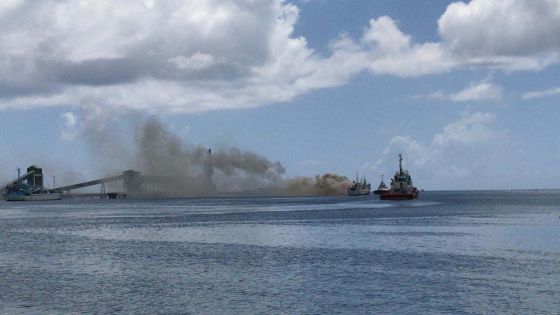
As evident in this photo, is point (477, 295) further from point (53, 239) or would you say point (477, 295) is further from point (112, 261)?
point (53, 239)

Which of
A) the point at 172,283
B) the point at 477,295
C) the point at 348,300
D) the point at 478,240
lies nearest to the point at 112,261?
the point at 172,283

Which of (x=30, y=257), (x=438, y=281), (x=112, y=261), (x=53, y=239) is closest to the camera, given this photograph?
(x=438, y=281)

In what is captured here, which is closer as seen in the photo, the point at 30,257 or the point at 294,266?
the point at 294,266

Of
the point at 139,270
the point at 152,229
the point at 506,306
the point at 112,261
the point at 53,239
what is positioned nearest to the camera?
the point at 506,306

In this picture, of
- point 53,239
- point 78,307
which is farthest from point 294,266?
point 53,239

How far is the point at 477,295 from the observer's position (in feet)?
142

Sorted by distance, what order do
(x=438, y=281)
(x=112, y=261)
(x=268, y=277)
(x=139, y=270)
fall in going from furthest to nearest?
(x=112, y=261) → (x=139, y=270) → (x=268, y=277) → (x=438, y=281)

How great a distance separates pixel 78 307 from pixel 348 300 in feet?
58.0

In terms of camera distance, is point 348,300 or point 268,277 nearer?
point 348,300

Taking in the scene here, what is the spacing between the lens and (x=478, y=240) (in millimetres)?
84062

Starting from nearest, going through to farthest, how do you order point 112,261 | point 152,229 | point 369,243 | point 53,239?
point 112,261, point 369,243, point 53,239, point 152,229

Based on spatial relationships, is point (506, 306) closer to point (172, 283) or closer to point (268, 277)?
point (268, 277)

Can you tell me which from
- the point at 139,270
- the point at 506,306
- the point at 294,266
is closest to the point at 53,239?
the point at 139,270

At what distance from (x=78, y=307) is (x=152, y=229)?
75.9 metres
